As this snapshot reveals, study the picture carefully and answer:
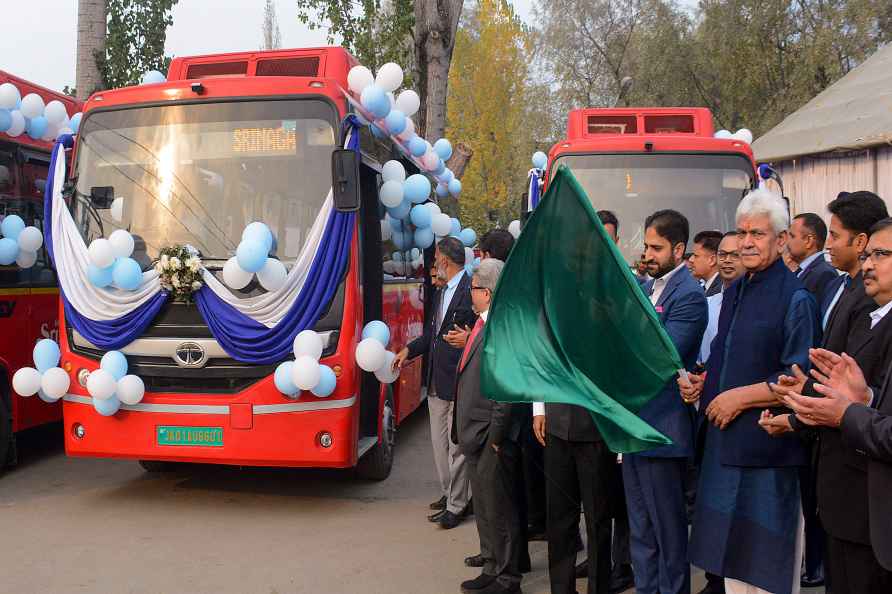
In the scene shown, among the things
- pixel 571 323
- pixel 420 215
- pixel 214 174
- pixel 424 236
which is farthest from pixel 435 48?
pixel 571 323

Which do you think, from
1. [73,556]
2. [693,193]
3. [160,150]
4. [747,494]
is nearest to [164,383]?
[73,556]

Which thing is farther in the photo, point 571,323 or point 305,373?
point 305,373

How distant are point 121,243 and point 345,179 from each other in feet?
5.49

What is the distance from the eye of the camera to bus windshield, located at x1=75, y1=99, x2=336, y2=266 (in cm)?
618

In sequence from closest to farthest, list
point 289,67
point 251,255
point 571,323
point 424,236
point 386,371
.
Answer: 1. point 571,323
2. point 251,255
3. point 386,371
4. point 289,67
5. point 424,236

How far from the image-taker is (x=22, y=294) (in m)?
7.49

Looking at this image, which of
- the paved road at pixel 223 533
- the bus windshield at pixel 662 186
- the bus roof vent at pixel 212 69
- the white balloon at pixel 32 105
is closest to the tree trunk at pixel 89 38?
the white balloon at pixel 32 105

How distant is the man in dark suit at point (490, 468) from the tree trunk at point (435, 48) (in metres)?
10.1

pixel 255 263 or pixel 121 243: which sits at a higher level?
pixel 121 243

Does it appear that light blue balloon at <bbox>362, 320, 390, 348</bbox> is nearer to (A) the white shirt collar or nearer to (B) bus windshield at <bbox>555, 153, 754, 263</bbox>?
(B) bus windshield at <bbox>555, 153, 754, 263</bbox>

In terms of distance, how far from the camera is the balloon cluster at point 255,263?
5.66m

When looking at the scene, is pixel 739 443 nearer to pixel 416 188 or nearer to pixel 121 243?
pixel 416 188

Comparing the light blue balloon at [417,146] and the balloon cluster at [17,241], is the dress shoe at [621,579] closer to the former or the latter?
the light blue balloon at [417,146]

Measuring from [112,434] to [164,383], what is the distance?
0.54 meters
